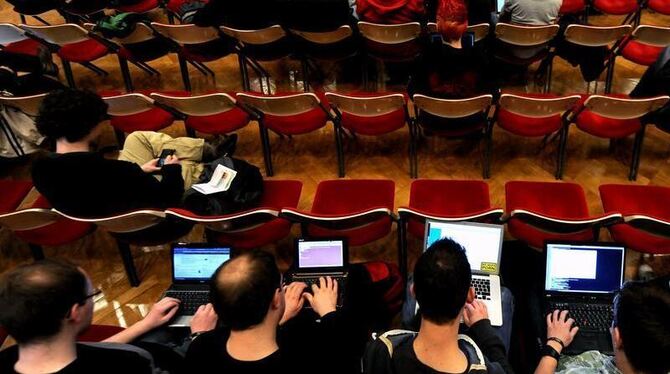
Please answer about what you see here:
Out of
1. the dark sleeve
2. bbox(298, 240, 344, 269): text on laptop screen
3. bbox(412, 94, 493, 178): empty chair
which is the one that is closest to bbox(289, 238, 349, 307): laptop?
bbox(298, 240, 344, 269): text on laptop screen

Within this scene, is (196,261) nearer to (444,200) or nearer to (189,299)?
(189,299)

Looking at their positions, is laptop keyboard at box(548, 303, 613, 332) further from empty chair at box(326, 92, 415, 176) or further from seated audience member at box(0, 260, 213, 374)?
seated audience member at box(0, 260, 213, 374)

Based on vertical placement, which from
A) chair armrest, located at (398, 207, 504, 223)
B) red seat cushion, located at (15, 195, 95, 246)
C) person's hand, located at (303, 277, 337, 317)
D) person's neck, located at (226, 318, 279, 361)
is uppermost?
person's neck, located at (226, 318, 279, 361)

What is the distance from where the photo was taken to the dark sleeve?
2109 millimetres

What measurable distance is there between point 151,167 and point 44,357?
1.75m

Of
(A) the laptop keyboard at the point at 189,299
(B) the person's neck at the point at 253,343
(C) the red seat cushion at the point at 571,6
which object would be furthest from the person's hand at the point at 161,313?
(C) the red seat cushion at the point at 571,6

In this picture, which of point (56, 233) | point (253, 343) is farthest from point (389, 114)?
point (253, 343)

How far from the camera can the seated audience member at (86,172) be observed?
9.04 ft

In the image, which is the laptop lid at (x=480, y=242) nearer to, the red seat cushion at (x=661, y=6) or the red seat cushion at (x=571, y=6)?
the red seat cushion at (x=571, y=6)

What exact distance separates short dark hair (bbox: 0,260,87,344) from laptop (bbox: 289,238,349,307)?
1.23m

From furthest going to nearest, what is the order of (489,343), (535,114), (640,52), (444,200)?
(640,52) < (535,114) < (444,200) < (489,343)

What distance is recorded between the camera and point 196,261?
290 cm

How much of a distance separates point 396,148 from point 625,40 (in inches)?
76.7

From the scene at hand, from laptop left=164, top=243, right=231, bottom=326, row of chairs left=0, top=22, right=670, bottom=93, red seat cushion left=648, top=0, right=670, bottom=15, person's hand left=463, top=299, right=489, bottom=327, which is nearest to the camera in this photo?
person's hand left=463, top=299, right=489, bottom=327
